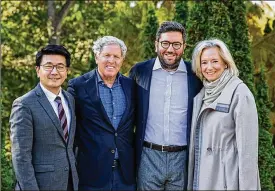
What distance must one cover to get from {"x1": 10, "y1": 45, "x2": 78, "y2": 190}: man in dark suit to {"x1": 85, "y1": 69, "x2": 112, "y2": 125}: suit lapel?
0.69 ft

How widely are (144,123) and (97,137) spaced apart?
0.43 m

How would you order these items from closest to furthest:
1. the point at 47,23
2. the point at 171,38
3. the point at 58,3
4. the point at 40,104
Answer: the point at 40,104, the point at 171,38, the point at 47,23, the point at 58,3

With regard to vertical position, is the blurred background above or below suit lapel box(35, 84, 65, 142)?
above

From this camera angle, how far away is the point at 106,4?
52.4 ft

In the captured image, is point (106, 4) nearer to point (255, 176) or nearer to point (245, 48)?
point (245, 48)

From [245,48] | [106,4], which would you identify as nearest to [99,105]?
[245,48]

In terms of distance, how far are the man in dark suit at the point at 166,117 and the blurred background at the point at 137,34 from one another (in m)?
2.54

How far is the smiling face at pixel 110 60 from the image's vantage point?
3812 mm

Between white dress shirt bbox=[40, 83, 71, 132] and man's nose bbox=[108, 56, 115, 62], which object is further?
man's nose bbox=[108, 56, 115, 62]

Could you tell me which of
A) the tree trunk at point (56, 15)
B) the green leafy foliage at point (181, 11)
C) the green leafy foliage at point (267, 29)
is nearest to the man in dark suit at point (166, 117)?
the green leafy foliage at point (181, 11)

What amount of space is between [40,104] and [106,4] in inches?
511

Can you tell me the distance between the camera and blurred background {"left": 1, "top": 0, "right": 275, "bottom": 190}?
6.56 metres

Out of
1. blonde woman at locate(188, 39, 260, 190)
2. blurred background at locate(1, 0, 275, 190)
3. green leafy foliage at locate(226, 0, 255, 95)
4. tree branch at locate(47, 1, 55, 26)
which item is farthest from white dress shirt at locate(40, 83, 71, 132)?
tree branch at locate(47, 1, 55, 26)

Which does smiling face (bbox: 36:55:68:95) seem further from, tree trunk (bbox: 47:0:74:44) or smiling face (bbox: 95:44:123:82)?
tree trunk (bbox: 47:0:74:44)
